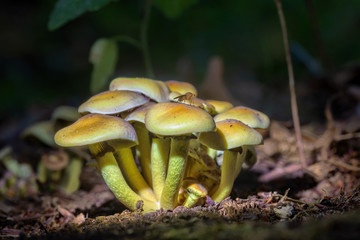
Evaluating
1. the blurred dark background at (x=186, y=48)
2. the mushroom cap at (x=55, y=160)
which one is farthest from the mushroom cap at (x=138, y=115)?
the blurred dark background at (x=186, y=48)

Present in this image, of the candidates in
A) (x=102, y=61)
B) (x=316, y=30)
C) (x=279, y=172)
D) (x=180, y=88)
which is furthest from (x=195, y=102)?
(x=316, y=30)

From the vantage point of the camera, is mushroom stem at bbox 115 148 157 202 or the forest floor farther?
mushroom stem at bbox 115 148 157 202

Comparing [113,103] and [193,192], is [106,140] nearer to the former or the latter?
[113,103]

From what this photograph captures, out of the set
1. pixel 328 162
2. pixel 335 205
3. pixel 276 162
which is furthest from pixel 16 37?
pixel 335 205

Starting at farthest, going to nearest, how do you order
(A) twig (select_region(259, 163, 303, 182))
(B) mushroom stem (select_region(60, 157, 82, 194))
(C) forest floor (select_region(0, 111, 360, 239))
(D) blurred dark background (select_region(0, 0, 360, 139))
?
(D) blurred dark background (select_region(0, 0, 360, 139)), (B) mushroom stem (select_region(60, 157, 82, 194)), (A) twig (select_region(259, 163, 303, 182)), (C) forest floor (select_region(0, 111, 360, 239))

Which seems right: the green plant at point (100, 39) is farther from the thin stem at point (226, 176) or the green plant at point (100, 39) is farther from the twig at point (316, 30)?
the thin stem at point (226, 176)

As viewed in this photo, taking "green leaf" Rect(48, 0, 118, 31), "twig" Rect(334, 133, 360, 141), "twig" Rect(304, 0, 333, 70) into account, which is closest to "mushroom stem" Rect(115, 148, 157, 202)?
"green leaf" Rect(48, 0, 118, 31)

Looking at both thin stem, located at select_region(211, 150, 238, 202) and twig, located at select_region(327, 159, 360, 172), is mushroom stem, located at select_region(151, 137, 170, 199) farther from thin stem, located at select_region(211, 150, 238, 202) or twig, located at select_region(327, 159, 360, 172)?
twig, located at select_region(327, 159, 360, 172)

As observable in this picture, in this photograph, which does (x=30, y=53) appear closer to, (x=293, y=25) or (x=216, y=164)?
(x=293, y=25)
